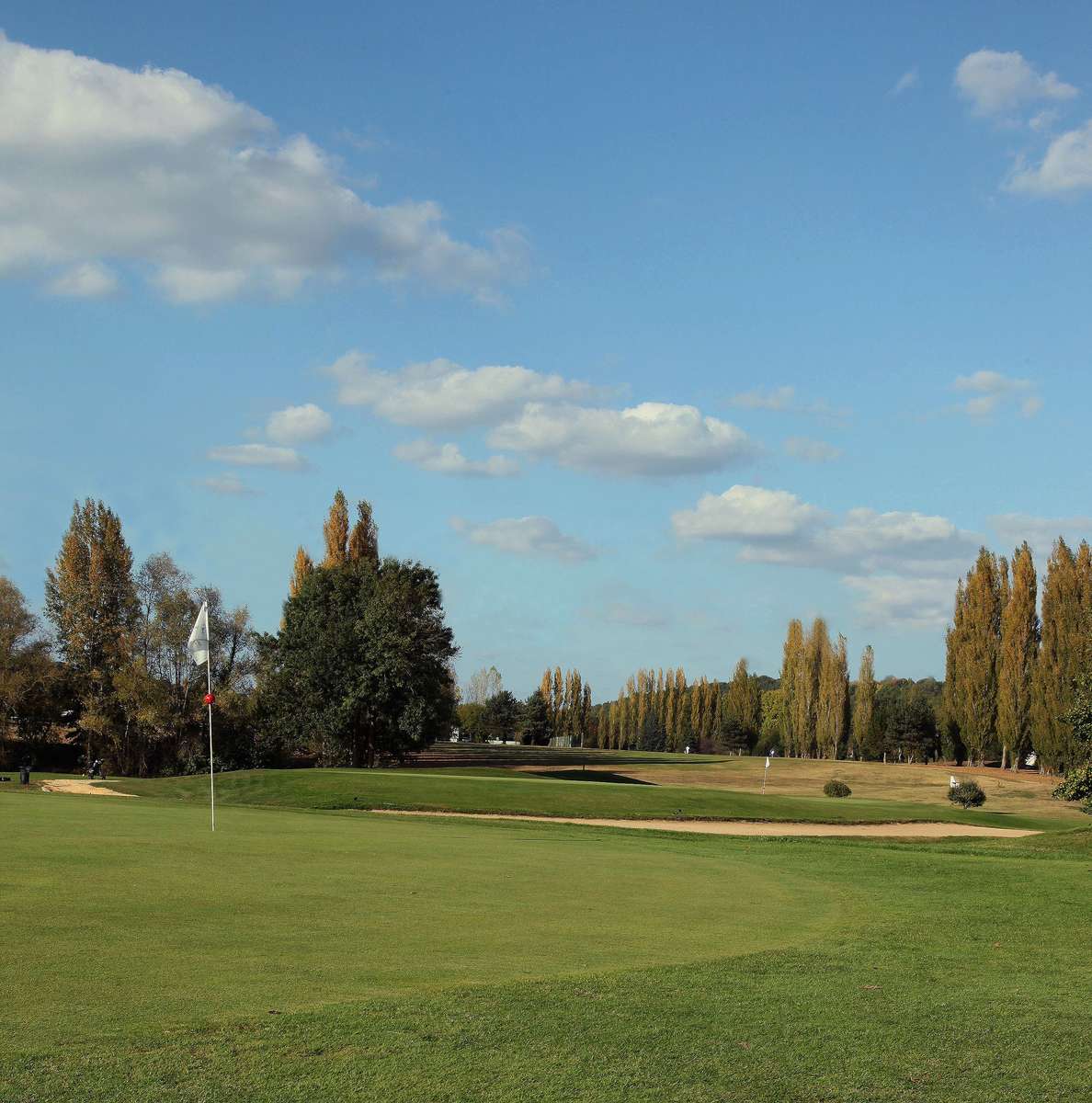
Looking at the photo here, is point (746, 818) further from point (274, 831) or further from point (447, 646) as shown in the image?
point (447, 646)

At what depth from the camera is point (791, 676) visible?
377 ft

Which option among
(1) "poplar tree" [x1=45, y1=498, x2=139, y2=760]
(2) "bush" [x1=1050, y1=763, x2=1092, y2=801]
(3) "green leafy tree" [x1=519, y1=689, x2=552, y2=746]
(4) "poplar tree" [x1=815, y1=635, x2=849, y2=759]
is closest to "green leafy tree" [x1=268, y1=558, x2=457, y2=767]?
(1) "poplar tree" [x1=45, y1=498, x2=139, y2=760]

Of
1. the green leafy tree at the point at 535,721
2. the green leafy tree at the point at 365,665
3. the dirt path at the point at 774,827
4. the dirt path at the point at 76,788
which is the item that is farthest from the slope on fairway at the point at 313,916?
the green leafy tree at the point at 535,721

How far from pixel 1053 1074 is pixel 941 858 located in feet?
62.9

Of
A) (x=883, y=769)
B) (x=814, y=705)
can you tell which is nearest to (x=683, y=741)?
(x=814, y=705)

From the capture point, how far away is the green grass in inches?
1575

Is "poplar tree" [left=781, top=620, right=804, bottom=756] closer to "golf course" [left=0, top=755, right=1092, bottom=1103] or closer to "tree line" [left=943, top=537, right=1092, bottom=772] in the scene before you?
"tree line" [left=943, top=537, right=1092, bottom=772]

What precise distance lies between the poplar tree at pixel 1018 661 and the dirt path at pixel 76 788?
6792 cm

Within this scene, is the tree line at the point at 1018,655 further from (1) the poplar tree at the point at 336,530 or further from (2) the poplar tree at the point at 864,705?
(1) the poplar tree at the point at 336,530

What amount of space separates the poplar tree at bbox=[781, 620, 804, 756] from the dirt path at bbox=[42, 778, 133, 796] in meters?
79.4

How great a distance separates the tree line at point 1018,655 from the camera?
81.5 meters

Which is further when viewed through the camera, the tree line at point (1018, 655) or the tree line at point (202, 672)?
the tree line at point (1018, 655)

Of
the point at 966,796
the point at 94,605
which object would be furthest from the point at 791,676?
the point at 94,605

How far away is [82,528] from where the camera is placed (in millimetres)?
69875
